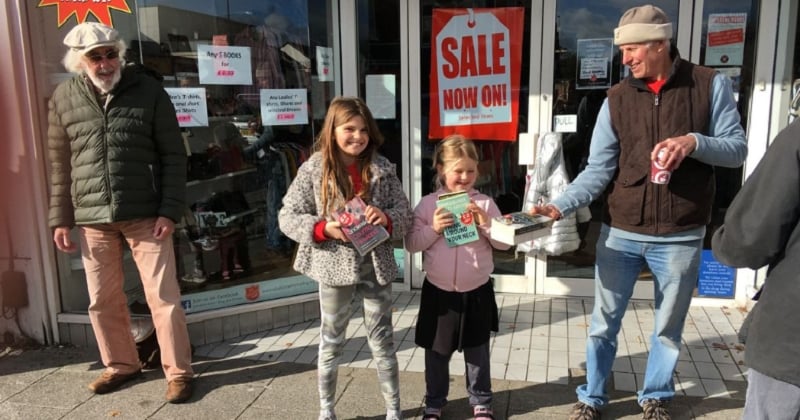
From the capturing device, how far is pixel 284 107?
14.9 ft

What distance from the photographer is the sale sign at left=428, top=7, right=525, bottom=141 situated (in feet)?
15.5

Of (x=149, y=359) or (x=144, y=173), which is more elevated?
(x=144, y=173)

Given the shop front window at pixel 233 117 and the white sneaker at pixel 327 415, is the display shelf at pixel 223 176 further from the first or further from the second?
the white sneaker at pixel 327 415

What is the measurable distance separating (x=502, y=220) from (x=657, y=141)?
0.81 metres

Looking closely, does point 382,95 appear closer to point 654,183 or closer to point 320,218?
point 320,218

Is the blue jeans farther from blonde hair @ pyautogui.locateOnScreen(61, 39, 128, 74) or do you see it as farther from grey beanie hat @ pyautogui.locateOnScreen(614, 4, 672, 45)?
blonde hair @ pyautogui.locateOnScreen(61, 39, 128, 74)

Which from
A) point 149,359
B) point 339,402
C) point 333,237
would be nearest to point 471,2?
point 333,237

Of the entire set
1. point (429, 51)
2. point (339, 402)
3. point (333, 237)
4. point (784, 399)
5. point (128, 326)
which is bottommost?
point (339, 402)

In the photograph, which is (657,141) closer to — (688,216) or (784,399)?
(688,216)

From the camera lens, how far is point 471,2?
4.77m

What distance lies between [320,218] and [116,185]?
50.7 inches

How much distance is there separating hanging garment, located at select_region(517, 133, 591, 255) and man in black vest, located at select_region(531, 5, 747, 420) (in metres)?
1.70

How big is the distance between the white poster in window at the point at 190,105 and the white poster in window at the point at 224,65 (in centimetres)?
11

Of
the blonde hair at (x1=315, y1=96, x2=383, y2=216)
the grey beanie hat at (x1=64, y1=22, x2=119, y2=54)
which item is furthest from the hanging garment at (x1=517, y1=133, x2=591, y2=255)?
the grey beanie hat at (x1=64, y1=22, x2=119, y2=54)
